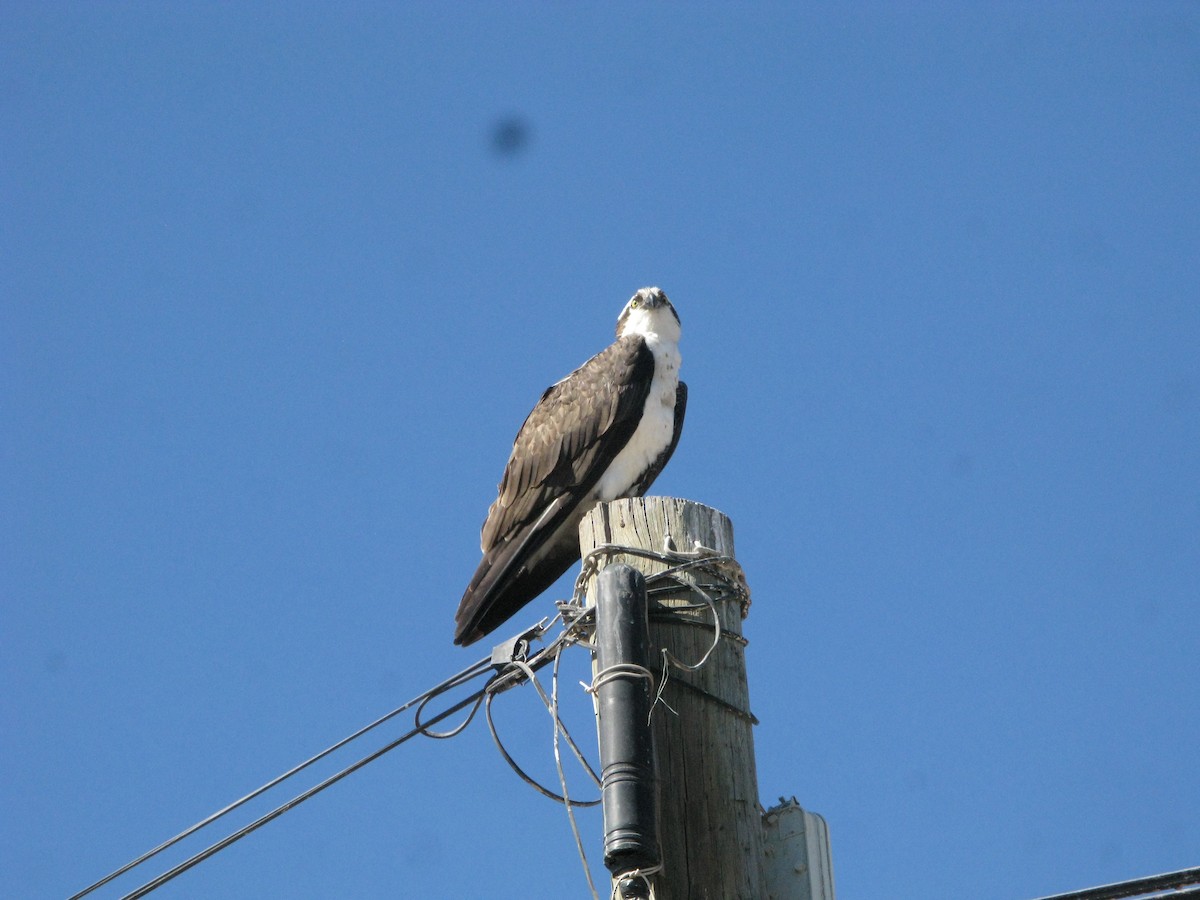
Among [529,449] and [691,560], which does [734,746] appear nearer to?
[691,560]

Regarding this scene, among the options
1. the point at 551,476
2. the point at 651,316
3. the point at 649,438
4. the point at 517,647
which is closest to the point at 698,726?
the point at 517,647

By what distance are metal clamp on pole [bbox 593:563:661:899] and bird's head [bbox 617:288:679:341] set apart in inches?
158

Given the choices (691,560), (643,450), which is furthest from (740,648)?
(643,450)

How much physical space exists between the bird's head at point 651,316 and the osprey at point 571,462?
3cm

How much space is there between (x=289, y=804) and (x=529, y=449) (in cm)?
263

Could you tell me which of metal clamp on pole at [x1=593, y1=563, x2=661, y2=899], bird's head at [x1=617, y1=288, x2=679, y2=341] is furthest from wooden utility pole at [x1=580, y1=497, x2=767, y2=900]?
bird's head at [x1=617, y1=288, x2=679, y2=341]

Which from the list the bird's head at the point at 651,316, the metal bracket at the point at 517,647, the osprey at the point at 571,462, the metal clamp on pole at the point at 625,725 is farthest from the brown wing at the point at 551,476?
the metal clamp on pole at the point at 625,725

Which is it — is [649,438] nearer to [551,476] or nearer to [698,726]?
[551,476]

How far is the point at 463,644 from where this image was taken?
6.42 m

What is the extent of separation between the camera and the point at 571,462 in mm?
7098

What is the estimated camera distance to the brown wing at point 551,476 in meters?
6.63

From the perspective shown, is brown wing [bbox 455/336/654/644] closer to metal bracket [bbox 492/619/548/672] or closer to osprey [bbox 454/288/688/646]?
osprey [bbox 454/288/688/646]

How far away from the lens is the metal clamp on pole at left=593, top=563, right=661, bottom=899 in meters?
3.53

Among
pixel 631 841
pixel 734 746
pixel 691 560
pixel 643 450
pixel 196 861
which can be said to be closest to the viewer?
pixel 631 841
